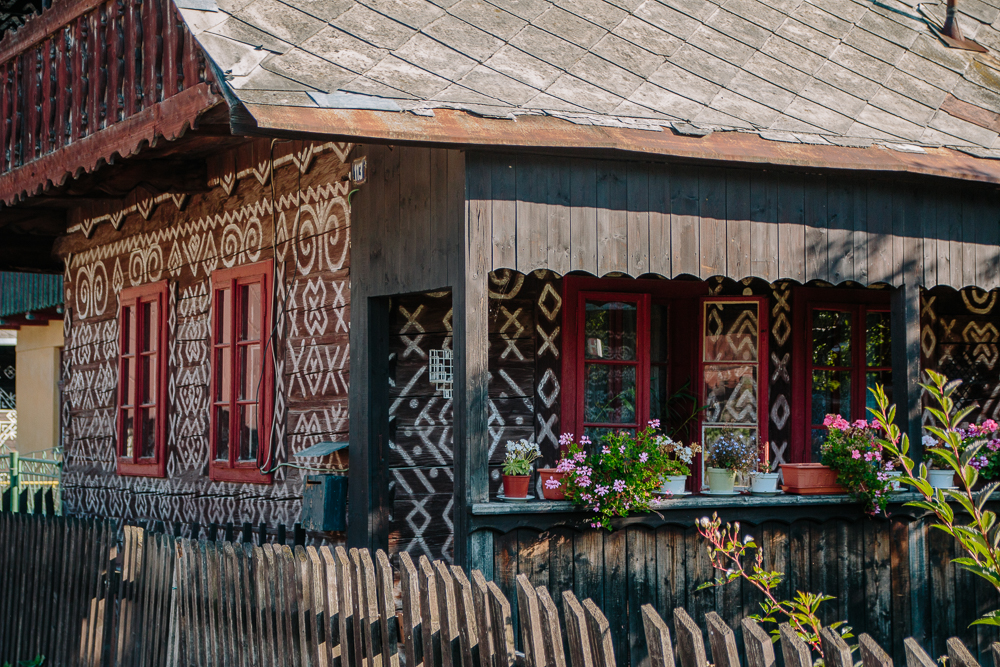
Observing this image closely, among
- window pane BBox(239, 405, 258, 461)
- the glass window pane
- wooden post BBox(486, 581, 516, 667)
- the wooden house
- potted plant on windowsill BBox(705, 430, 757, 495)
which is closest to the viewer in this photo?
wooden post BBox(486, 581, 516, 667)

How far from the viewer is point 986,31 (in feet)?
31.9

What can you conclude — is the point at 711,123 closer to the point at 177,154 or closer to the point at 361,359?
the point at 361,359

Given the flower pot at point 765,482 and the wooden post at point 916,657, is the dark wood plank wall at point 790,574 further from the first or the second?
the wooden post at point 916,657

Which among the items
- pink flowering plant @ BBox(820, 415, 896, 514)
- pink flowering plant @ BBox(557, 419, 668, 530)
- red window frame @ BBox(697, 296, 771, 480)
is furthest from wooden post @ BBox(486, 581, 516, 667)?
red window frame @ BBox(697, 296, 771, 480)

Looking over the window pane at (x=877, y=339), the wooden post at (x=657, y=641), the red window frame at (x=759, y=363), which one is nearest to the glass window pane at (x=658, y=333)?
the red window frame at (x=759, y=363)

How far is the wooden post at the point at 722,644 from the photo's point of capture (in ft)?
9.53

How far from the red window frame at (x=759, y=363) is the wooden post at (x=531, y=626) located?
5.49 meters

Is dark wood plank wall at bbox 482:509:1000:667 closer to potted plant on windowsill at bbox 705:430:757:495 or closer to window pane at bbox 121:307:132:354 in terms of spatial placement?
potted plant on windowsill at bbox 705:430:757:495

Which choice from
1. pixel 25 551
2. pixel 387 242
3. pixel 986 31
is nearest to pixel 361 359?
pixel 387 242

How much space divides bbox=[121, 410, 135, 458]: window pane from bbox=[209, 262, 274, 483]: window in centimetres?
192

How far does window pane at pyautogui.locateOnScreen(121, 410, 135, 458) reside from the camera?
11.2 m

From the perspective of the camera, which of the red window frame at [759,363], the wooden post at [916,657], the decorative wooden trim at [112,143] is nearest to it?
the wooden post at [916,657]

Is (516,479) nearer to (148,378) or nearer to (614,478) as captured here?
(614,478)

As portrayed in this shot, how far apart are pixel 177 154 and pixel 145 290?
82.1 inches
